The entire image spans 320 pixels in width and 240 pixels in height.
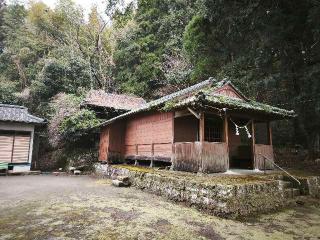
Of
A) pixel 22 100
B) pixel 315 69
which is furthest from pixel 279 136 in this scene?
pixel 22 100

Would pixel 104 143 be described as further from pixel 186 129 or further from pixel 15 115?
pixel 186 129

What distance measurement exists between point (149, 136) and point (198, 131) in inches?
124

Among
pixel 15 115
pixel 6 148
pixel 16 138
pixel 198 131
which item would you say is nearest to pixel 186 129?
pixel 198 131

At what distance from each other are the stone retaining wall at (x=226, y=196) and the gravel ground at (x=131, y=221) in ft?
1.10

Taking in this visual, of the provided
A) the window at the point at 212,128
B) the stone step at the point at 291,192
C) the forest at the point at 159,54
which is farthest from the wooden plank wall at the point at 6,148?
the stone step at the point at 291,192

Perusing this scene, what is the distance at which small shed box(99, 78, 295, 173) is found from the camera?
1098cm

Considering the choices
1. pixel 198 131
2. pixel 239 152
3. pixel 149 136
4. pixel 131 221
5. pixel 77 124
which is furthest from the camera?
pixel 77 124

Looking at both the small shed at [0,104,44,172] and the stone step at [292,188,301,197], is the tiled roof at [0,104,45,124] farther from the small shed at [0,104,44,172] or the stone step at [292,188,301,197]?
the stone step at [292,188,301,197]

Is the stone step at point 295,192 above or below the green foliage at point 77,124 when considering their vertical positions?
below

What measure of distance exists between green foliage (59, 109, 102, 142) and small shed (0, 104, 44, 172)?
6.28 feet

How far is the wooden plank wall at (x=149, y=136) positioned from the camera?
13.9m

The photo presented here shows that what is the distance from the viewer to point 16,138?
64.1 ft

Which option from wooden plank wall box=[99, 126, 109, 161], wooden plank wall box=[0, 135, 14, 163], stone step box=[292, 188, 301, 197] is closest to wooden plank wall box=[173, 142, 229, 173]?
stone step box=[292, 188, 301, 197]

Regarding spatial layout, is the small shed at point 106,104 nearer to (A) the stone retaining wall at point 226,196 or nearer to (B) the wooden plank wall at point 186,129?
(B) the wooden plank wall at point 186,129
